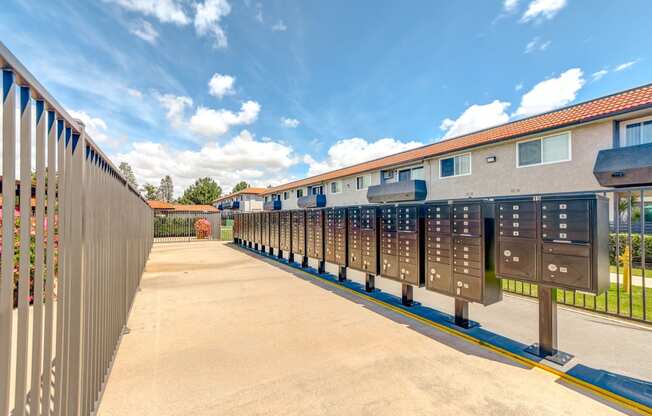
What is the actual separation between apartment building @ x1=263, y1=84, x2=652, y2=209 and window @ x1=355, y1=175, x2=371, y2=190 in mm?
3453

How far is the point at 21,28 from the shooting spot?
287 cm

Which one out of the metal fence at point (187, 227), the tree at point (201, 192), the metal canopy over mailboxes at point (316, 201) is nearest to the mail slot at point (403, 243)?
the metal canopy over mailboxes at point (316, 201)

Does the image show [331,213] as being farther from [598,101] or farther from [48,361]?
[598,101]

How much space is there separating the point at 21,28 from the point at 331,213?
635 centimetres

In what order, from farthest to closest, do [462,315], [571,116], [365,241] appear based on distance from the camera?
[571,116] → [365,241] → [462,315]

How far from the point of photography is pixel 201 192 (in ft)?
212

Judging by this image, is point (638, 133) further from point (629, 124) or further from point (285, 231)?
point (285, 231)

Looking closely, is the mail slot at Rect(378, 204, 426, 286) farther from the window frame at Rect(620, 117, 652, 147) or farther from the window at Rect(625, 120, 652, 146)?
the window at Rect(625, 120, 652, 146)

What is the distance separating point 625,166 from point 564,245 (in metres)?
7.79

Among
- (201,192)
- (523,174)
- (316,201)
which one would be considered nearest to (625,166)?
(523,174)

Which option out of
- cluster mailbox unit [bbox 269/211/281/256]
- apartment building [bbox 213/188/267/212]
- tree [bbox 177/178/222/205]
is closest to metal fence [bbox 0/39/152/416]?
cluster mailbox unit [bbox 269/211/281/256]

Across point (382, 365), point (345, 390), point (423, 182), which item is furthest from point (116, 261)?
point (423, 182)

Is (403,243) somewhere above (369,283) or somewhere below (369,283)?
above

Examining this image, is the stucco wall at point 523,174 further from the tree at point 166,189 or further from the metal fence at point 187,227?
the tree at point 166,189
